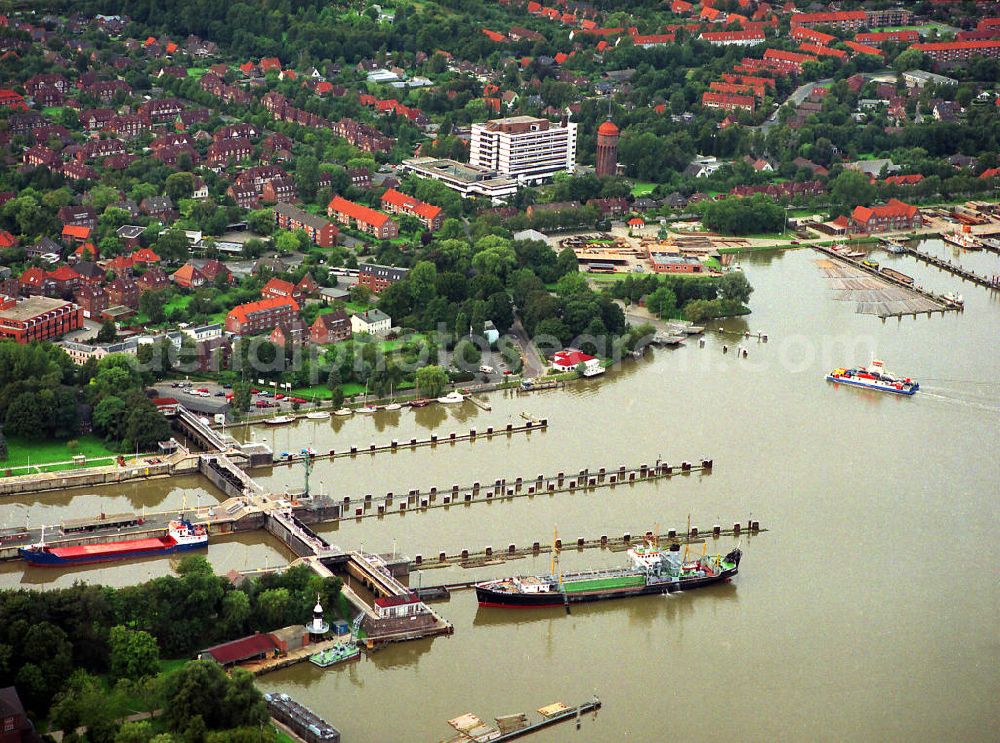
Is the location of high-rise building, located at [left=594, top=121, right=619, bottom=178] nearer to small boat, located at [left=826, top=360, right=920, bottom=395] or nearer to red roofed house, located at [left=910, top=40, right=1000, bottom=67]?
small boat, located at [left=826, top=360, right=920, bottom=395]

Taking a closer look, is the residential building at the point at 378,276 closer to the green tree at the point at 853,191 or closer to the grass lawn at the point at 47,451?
the grass lawn at the point at 47,451

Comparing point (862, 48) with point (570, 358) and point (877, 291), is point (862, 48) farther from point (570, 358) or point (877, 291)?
point (570, 358)

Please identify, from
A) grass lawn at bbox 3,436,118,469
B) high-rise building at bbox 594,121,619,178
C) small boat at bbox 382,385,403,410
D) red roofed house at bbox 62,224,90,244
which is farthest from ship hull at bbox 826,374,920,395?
red roofed house at bbox 62,224,90,244

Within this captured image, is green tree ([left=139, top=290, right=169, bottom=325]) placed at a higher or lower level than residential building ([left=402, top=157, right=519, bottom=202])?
lower

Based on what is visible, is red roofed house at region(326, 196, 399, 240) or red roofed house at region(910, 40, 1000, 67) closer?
red roofed house at region(326, 196, 399, 240)

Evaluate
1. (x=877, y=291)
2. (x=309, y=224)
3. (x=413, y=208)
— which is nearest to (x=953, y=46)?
(x=877, y=291)

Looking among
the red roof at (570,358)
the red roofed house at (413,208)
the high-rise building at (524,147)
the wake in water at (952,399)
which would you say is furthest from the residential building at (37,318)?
the wake in water at (952,399)

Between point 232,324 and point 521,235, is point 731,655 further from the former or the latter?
point 521,235
